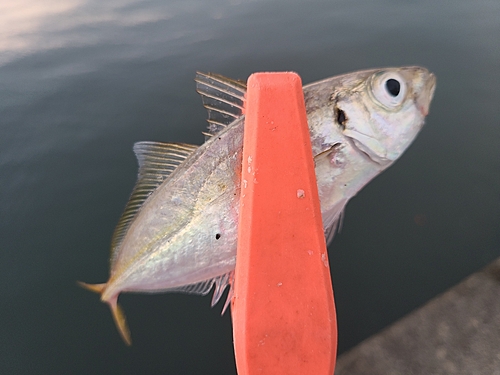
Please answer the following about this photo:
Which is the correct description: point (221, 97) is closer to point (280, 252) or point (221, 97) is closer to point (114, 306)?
point (280, 252)

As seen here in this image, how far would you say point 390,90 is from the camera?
1156 millimetres

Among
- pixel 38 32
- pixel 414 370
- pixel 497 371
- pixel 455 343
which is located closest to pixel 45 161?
pixel 38 32

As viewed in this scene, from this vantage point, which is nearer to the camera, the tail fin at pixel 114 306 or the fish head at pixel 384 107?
the fish head at pixel 384 107

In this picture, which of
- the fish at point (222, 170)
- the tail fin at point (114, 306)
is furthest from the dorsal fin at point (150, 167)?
the tail fin at point (114, 306)

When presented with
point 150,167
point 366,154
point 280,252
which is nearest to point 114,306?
point 150,167

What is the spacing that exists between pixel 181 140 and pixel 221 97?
1.31 m

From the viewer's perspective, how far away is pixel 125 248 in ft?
4.95

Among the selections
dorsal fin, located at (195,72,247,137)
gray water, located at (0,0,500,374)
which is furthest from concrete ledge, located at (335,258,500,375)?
dorsal fin, located at (195,72,247,137)

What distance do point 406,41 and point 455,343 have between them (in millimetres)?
2851

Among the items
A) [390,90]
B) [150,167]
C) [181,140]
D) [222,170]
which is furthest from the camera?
[181,140]

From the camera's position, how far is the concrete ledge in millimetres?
1535

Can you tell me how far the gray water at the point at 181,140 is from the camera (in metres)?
1.79

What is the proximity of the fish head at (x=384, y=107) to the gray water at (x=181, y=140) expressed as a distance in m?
1.02

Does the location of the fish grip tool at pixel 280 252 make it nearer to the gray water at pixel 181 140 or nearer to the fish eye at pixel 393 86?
the fish eye at pixel 393 86
